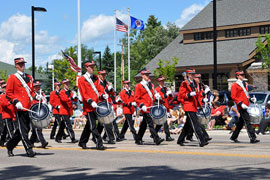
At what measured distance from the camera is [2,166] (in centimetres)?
988

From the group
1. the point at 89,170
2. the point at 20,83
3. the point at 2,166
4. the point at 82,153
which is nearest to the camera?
the point at 89,170

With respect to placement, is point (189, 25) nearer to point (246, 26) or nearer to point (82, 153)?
point (246, 26)

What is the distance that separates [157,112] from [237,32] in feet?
119

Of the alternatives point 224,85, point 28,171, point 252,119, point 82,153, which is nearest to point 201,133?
point 252,119

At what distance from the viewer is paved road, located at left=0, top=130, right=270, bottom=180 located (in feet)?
27.2

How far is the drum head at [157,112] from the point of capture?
43.7ft

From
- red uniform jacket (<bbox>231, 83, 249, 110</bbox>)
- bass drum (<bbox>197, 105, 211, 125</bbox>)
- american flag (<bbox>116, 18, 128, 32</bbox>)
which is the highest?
american flag (<bbox>116, 18, 128, 32</bbox>)

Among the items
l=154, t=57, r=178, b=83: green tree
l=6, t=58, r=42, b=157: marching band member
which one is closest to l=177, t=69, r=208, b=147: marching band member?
l=6, t=58, r=42, b=157: marching band member

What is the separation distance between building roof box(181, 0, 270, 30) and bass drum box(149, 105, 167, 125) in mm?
34453

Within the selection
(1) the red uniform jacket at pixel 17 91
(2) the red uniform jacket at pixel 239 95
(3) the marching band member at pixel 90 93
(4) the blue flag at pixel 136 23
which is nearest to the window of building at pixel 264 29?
(4) the blue flag at pixel 136 23

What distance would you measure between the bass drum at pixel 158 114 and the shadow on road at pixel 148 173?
422 centimetres

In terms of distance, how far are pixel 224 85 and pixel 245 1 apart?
954 centimetres

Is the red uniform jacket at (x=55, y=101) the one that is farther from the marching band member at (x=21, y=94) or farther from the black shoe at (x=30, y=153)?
the black shoe at (x=30, y=153)

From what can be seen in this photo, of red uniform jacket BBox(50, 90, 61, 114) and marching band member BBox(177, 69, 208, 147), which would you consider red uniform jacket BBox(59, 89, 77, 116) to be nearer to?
red uniform jacket BBox(50, 90, 61, 114)
